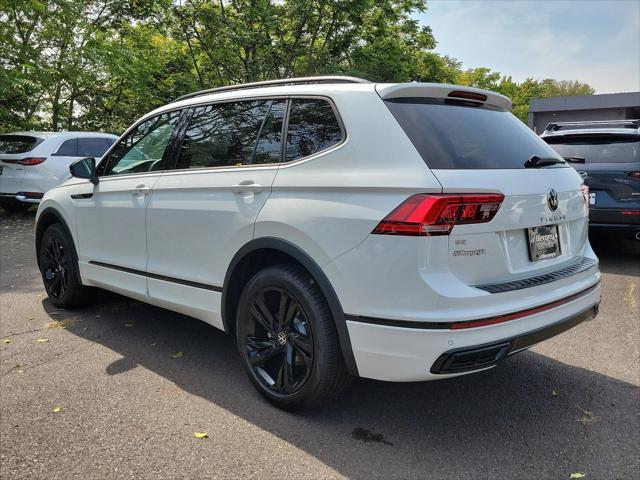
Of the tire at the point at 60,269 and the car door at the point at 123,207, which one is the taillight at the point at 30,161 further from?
the car door at the point at 123,207

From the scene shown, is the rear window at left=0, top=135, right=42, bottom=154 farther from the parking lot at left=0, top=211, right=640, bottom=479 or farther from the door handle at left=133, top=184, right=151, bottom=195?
the door handle at left=133, top=184, right=151, bottom=195

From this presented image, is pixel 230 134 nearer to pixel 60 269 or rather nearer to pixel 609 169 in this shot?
pixel 60 269

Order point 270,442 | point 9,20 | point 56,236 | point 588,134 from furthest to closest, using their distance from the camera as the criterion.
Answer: point 9,20 → point 588,134 → point 56,236 → point 270,442

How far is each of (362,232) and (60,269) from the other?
3572 millimetres

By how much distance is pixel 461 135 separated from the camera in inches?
108

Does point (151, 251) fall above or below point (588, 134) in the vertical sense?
below

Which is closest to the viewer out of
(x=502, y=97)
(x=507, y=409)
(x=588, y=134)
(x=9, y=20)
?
(x=507, y=409)

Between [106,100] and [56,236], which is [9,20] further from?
[56,236]

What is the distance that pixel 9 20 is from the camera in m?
13.1

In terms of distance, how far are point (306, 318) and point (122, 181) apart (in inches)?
87.7

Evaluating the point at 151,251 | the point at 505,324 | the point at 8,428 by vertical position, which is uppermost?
the point at 151,251

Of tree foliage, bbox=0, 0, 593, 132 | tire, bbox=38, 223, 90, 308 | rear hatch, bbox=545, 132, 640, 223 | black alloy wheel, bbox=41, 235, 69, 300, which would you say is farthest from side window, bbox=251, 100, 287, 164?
tree foliage, bbox=0, 0, 593, 132

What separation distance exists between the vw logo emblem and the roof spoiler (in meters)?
0.70

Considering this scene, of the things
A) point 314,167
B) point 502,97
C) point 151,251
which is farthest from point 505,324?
point 151,251
